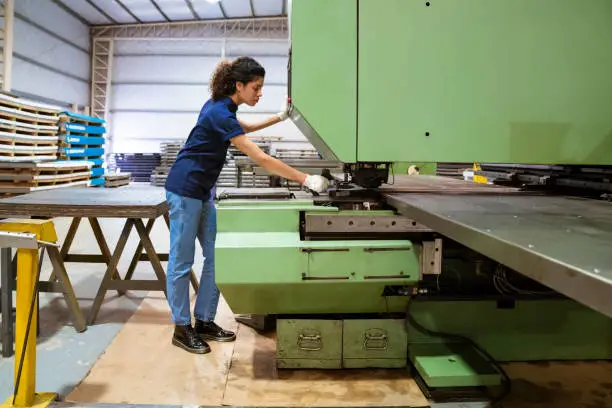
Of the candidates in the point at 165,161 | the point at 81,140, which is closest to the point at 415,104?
the point at 81,140

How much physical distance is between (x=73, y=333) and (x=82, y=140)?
16.7ft

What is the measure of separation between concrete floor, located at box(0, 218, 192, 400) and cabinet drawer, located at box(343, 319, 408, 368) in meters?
1.20

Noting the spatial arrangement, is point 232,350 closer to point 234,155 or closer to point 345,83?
point 345,83

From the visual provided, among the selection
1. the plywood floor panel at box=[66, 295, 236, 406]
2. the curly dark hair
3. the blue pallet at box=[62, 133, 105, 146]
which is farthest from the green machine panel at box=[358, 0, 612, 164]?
the blue pallet at box=[62, 133, 105, 146]

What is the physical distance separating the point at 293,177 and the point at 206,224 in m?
0.74

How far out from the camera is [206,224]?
2.55 metres

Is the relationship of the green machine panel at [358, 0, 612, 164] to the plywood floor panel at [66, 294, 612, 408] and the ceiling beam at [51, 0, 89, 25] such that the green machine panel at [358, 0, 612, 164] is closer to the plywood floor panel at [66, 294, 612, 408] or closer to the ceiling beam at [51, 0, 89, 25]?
the plywood floor panel at [66, 294, 612, 408]

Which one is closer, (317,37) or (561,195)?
(317,37)

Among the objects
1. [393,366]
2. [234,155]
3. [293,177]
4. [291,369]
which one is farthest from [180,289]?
[234,155]

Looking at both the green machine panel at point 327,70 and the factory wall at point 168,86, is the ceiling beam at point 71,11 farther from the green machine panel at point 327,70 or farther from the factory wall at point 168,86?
the green machine panel at point 327,70

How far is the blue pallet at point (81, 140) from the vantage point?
6.50 meters

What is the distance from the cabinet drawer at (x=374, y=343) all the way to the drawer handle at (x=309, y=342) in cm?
12

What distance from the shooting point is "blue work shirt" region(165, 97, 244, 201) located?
228 centimetres

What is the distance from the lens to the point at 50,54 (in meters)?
9.20
